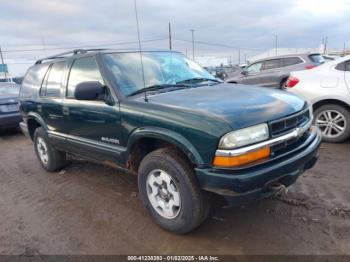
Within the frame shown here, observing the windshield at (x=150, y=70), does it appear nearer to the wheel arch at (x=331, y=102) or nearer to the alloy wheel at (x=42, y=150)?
the alloy wheel at (x=42, y=150)

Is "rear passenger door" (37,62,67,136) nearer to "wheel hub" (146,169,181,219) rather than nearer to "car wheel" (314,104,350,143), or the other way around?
"wheel hub" (146,169,181,219)

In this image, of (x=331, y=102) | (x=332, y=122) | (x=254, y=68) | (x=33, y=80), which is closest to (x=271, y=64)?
(x=254, y=68)

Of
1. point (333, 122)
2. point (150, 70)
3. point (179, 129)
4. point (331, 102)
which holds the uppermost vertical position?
point (150, 70)

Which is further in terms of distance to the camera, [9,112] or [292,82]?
[9,112]

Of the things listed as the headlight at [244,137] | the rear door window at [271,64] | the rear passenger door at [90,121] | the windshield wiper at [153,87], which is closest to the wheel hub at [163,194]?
the rear passenger door at [90,121]

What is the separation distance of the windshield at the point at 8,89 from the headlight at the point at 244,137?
795 cm

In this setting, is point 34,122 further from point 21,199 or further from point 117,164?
point 117,164

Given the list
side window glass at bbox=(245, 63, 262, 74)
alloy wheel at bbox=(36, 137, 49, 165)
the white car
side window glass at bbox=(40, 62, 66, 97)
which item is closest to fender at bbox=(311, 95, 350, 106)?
the white car

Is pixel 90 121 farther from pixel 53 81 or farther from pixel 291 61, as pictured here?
pixel 291 61

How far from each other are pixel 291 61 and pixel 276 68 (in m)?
0.53

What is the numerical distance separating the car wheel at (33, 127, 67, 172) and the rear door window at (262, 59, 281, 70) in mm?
8066

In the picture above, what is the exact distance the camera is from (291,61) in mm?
9953

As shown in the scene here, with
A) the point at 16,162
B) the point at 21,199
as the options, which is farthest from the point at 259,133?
the point at 16,162

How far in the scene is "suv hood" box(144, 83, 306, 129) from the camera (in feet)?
8.09
